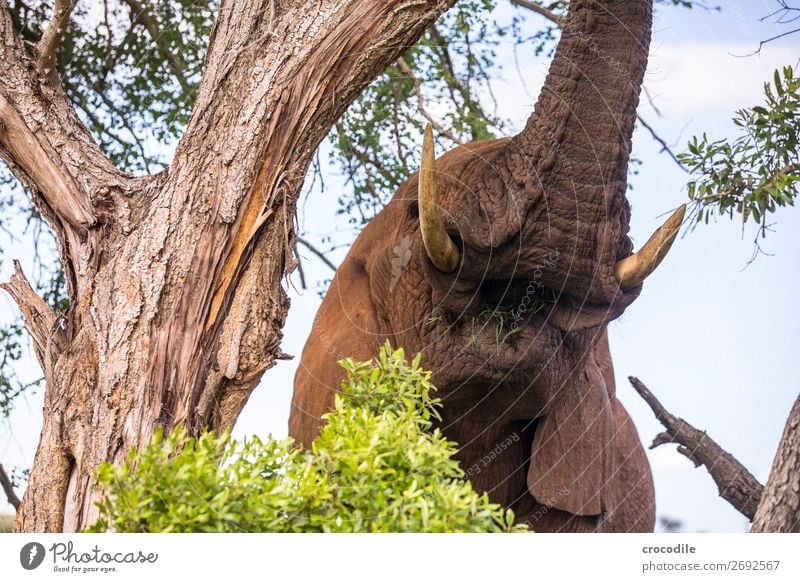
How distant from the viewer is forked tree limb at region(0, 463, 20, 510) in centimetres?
263

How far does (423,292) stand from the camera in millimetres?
2316

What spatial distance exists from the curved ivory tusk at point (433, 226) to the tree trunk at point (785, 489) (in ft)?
2.28

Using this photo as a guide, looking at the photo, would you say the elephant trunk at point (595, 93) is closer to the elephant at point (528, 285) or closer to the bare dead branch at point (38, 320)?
the elephant at point (528, 285)

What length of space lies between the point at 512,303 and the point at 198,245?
634 mm

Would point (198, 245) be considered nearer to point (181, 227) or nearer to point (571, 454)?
point (181, 227)

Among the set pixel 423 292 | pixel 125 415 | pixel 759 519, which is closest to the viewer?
pixel 125 415

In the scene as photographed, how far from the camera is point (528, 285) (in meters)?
2.19

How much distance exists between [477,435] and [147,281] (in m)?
0.84

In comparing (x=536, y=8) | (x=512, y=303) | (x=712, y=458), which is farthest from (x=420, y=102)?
(x=712, y=458)

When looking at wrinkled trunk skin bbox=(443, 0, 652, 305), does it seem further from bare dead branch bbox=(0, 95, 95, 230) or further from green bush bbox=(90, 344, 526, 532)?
bare dead branch bbox=(0, 95, 95, 230)

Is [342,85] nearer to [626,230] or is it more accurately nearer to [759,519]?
[626,230]

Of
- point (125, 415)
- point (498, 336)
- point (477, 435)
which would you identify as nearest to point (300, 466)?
point (125, 415)
